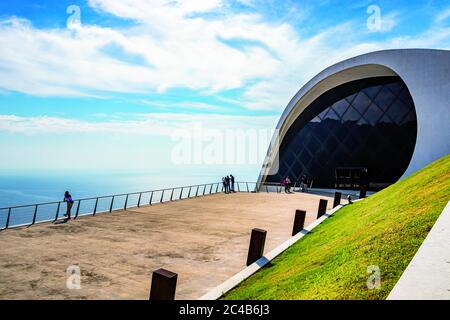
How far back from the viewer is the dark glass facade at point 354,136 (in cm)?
2448

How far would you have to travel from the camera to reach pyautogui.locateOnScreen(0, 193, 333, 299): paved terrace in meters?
6.07

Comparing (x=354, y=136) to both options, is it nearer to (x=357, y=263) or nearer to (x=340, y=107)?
(x=340, y=107)

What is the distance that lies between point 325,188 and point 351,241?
2376cm

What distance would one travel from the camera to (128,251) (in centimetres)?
845

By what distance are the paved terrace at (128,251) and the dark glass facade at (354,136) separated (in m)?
14.5

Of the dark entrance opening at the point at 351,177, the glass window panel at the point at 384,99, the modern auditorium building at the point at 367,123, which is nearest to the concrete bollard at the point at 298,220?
the modern auditorium building at the point at 367,123

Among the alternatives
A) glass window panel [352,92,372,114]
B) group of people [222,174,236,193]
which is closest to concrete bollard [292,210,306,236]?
group of people [222,174,236,193]

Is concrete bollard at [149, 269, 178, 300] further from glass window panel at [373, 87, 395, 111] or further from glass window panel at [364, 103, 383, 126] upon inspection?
glass window panel at [373, 87, 395, 111]

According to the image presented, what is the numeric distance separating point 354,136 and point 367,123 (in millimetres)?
1512

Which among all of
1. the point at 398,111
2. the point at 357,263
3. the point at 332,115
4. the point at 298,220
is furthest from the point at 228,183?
the point at 357,263

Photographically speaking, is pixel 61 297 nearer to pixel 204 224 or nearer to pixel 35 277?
pixel 35 277
